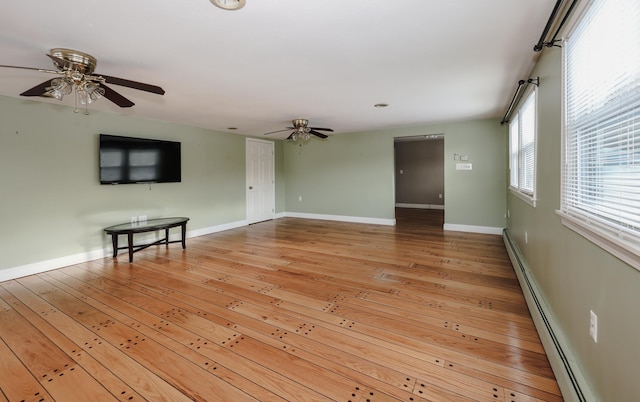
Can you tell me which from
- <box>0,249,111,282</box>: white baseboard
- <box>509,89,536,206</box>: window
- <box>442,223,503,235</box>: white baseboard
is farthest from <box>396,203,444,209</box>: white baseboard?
<box>0,249,111,282</box>: white baseboard

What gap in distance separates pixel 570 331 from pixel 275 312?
79.7 inches

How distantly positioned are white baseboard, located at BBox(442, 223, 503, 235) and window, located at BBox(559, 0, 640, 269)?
420 centimetres

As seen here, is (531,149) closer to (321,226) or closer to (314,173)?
(321,226)

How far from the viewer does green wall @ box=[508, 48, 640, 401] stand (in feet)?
3.50

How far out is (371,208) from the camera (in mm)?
6891

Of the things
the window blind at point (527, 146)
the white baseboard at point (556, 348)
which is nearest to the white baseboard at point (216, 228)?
the white baseboard at point (556, 348)

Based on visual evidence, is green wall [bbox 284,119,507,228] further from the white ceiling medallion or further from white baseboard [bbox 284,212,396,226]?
the white ceiling medallion

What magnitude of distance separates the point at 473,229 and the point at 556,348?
4.39 metres

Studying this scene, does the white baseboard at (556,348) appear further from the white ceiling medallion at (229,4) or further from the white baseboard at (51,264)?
the white baseboard at (51,264)

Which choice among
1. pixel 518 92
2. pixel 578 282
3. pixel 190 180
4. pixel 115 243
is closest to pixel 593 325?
pixel 578 282

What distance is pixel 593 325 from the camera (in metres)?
1.36

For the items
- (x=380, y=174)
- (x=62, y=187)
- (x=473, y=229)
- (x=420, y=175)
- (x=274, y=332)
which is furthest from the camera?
(x=420, y=175)

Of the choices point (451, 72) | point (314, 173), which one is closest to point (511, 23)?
Answer: point (451, 72)

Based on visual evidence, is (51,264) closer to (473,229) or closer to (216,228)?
(216,228)
